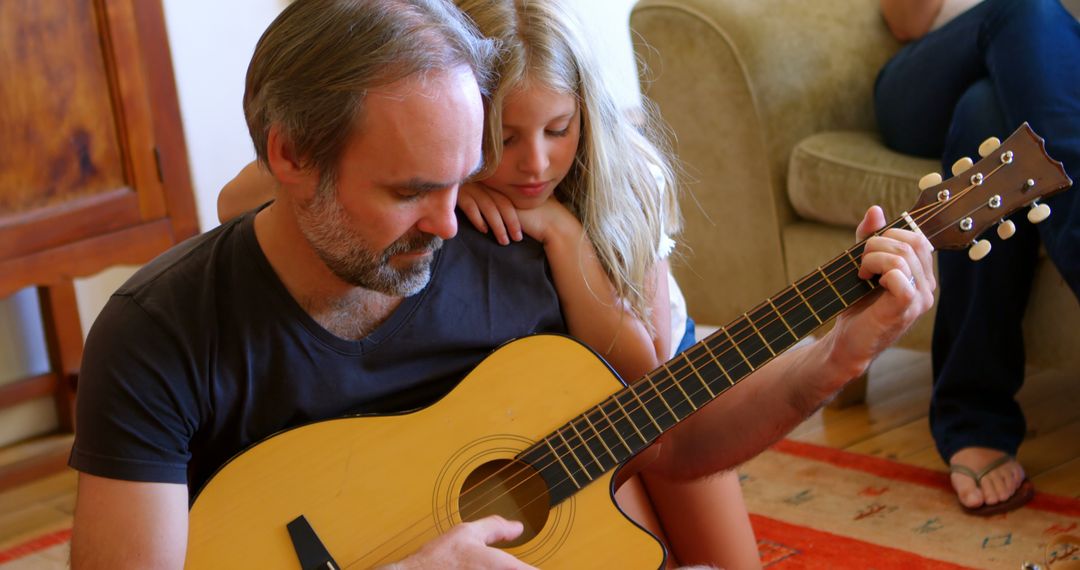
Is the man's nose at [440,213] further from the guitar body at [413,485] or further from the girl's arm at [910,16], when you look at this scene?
A: the girl's arm at [910,16]

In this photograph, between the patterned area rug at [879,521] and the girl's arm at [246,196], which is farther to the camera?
the patterned area rug at [879,521]

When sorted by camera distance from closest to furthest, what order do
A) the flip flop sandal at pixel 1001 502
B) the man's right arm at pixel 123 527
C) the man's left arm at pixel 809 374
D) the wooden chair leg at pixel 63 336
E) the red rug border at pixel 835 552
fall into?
the man's right arm at pixel 123 527
the man's left arm at pixel 809 374
the red rug border at pixel 835 552
the flip flop sandal at pixel 1001 502
the wooden chair leg at pixel 63 336

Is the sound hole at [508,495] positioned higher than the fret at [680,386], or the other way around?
the fret at [680,386]

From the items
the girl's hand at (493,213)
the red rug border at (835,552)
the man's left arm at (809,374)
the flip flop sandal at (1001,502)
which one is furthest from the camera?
the flip flop sandal at (1001,502)

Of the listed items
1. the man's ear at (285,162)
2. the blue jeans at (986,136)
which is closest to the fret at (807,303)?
the man's ear at (285,162)

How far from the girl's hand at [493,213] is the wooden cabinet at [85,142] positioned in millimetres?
1244

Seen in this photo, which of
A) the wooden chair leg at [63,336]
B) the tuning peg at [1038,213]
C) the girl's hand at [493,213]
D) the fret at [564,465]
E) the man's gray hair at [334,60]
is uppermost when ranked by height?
the man's gray hair at [334,60]

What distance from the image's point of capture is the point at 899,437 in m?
2.29

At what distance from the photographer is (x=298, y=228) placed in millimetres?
1187

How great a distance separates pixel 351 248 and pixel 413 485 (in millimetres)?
240

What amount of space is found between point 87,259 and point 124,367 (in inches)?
53.9

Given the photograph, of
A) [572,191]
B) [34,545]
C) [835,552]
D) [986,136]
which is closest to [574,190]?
[572,191]

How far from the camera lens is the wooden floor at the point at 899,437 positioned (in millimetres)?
2121

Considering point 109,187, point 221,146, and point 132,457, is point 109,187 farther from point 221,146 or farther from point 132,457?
point 132,457
